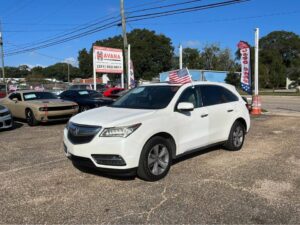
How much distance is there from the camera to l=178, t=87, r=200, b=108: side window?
273 inches

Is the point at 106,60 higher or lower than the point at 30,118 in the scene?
higher

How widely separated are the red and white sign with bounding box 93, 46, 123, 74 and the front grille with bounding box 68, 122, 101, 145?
19.3 meters

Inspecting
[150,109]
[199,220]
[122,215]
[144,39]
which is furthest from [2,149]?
[144,39]

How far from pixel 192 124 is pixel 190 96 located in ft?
1.99

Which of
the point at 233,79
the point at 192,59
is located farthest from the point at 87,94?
the point at 192,59

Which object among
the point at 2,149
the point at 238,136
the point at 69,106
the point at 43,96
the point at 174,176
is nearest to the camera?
the point at 174,176

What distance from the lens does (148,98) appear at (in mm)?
7008

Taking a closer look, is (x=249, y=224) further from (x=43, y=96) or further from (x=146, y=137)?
(x=43, y=96)

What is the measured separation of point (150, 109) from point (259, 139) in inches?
188

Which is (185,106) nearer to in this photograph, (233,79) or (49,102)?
(49,102)

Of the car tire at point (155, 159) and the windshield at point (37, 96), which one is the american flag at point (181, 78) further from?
the windshield at point (37, 96)

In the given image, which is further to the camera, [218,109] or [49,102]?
[49,102]

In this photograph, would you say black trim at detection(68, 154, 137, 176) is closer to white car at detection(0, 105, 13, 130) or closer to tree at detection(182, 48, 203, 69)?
white car at detection(0, 105, 13, 130)

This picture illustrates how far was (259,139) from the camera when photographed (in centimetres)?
1009
